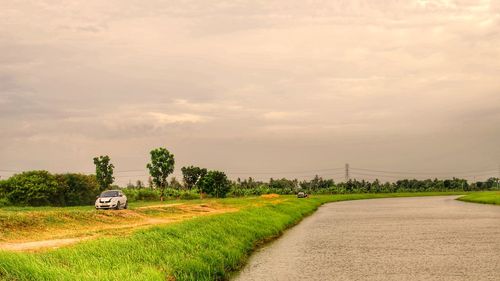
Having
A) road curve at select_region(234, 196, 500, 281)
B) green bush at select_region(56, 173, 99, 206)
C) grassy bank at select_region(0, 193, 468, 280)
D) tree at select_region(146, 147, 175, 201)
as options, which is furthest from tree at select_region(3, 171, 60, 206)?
grassy bank at select_region(0, 193, 468, 280)

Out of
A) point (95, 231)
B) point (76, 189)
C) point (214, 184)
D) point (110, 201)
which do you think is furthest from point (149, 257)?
point (214, 184)

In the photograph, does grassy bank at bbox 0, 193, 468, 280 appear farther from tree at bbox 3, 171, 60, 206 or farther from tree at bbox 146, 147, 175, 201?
tree at bbox 146, 147, 175, 201

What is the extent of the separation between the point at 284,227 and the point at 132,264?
37.7m

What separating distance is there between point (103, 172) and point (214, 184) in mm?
33846

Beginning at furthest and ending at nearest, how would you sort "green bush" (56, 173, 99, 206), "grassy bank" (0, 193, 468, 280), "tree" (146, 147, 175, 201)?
"tree" (146, 147, 175, 201)
"green bush" (56, 173, 99, 206)
"grassy bank" (0, 193, 468, 280)

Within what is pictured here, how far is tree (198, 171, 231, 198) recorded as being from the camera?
523 feet

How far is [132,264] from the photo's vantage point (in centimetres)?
2134

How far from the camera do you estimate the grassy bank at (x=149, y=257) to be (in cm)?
1631

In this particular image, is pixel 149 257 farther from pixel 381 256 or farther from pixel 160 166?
pixel 160 166

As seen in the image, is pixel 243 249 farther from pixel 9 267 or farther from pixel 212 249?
pixel 9 267

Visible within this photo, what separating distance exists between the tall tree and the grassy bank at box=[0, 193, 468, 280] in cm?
11131

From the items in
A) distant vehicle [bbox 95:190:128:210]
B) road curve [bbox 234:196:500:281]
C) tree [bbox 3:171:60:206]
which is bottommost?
road curve [bbox 234:196:500:281]

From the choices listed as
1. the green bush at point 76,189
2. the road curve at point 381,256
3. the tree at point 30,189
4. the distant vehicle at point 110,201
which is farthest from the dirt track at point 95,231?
the green bush at point 76,189

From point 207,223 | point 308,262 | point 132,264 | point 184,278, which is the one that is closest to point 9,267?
point 132,264
